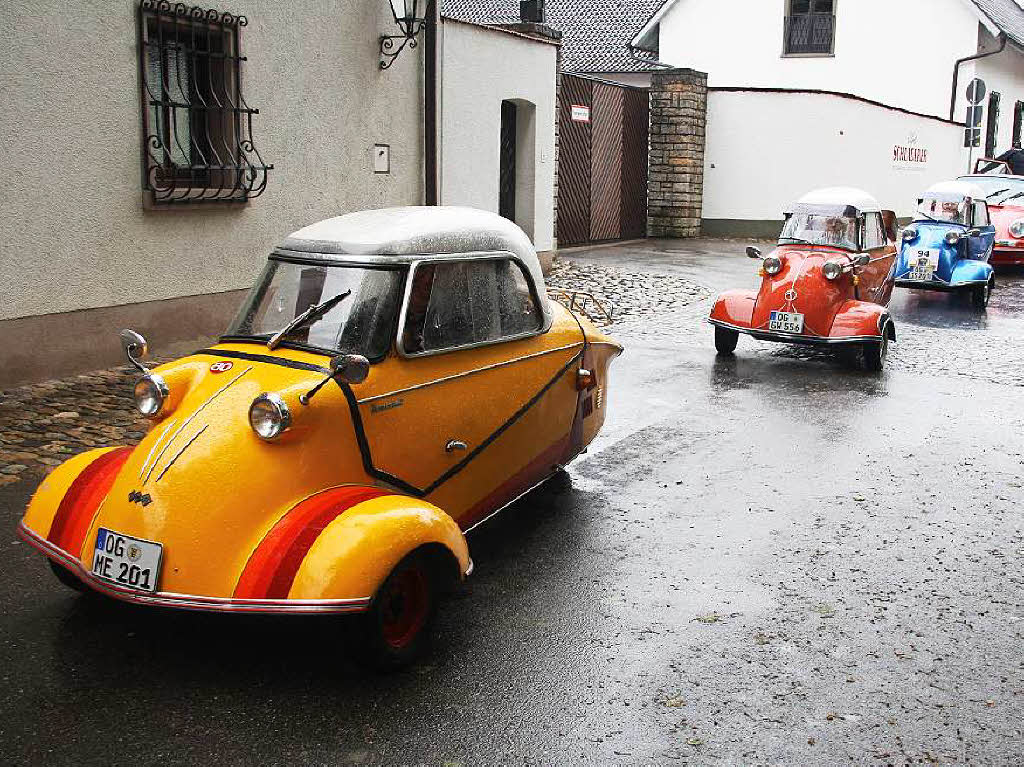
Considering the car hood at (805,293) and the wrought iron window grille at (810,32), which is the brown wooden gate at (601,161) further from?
the wrought iron window grille at (810,32)

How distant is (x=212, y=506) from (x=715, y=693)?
6.56 ft

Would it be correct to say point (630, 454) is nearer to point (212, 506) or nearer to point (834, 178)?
point (212, 506)

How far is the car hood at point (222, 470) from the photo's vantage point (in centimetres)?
395

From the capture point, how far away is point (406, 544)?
4.04 meters

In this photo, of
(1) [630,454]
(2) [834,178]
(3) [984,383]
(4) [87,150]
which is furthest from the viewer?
(2) [834,178]

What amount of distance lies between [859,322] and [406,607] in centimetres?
722

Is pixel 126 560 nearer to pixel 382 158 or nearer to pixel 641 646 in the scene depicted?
pixel 641 646

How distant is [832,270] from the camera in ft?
34.3

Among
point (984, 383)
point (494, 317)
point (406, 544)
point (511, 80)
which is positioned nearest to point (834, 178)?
point (511, 80)

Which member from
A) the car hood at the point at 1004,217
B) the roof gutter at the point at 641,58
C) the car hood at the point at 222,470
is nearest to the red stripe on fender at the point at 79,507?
the car hood at the point at 222,470

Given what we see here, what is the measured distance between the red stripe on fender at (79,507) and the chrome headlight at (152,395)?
32 centimetres

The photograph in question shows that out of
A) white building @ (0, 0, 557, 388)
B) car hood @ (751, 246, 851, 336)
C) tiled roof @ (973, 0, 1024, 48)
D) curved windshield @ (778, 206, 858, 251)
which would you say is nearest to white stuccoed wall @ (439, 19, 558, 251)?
white building @ (0, 0, 557, 388)

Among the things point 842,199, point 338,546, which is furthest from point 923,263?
point 338,546

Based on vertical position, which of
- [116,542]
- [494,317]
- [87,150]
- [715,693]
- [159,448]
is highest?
[87,150]
